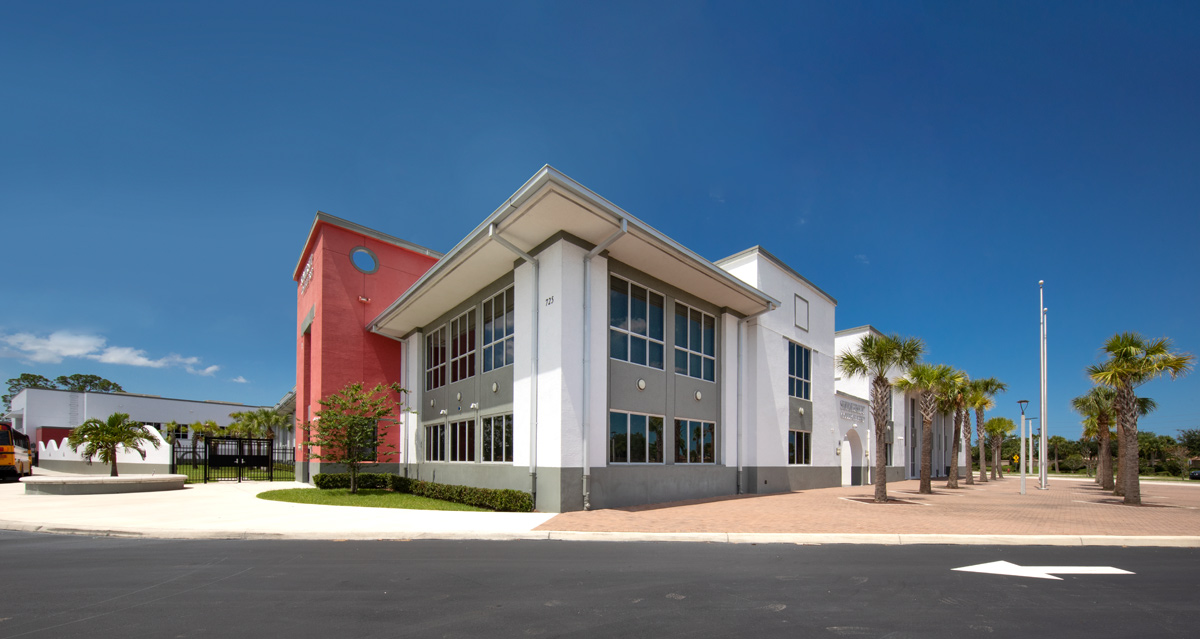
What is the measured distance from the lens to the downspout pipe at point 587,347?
15.9 metres

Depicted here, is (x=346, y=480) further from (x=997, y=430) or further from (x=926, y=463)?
(x=997, y=430)

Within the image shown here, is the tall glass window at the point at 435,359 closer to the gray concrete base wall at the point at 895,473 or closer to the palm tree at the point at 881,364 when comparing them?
the palm tree at the point at 881,364

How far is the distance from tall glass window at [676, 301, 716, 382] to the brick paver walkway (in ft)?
14.0

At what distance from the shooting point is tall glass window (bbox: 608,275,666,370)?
17.8 m

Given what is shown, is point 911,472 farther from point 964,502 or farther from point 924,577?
point 924,577

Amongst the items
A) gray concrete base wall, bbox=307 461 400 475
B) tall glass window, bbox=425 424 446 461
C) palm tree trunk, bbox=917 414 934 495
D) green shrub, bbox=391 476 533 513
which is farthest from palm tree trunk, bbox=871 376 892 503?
gray concrete base wall, bbox=307 461 400 475

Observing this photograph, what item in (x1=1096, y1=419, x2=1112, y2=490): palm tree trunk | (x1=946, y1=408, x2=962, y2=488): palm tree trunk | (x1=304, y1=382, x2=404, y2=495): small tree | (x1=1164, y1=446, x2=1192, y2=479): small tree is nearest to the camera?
(x1=304, y1=382, x2=404, y2=495): small tree

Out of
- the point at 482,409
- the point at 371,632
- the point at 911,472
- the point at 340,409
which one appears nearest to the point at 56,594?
the point at 371,632

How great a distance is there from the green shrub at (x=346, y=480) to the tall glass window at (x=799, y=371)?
668 inches

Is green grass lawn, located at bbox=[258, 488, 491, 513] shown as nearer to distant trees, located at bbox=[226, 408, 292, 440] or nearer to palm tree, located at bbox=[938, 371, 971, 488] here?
palm tree, located at bbox=[938, 371, 971, 488]

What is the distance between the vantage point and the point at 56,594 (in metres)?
6.91

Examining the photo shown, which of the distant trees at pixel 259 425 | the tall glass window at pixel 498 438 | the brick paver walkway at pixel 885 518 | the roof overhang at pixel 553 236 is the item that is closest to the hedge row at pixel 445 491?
the tall glass window at pixel 498 438

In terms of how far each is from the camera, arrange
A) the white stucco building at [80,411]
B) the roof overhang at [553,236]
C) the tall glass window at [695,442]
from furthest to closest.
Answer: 1. the white stucco building at [80,411]
2. the tall glass window at [695,442]
3. the roof overhang at [553,236]

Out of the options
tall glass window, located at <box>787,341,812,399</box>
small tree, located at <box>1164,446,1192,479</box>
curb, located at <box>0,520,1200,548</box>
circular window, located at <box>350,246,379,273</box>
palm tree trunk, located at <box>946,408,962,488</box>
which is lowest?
small tree, located at <box>1164,446,1192,479</box>
